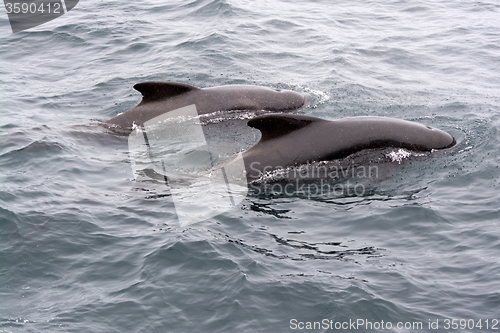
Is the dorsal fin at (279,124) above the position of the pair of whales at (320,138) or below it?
above

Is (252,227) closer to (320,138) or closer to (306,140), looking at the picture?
(306,140)

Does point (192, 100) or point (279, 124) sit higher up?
point (279, 124)

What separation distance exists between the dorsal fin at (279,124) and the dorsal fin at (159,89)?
349 centimetres

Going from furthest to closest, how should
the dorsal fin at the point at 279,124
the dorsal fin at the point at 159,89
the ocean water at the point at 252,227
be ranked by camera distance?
the dorsal fin at the point at 159,89 → the dorsal fin at the point at 279,124 → the ocean water at the point at 252,227

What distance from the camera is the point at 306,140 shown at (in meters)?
11.2

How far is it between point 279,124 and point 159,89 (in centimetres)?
392

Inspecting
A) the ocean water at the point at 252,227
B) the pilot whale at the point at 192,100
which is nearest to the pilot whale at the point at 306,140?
the ocean water at the point at 252,227

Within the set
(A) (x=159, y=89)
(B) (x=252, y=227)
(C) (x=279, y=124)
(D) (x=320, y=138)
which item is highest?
(A) (x=159, y=89)

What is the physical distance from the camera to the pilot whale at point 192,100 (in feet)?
45.3

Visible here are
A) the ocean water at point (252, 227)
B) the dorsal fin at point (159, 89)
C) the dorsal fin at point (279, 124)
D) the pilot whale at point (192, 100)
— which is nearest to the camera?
the ocean water at point (252, 227)

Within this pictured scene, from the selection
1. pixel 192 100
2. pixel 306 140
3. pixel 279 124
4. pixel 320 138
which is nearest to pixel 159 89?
pixel 192 100

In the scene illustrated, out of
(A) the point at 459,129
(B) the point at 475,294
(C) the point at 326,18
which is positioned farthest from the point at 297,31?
(B) the point at 475,294

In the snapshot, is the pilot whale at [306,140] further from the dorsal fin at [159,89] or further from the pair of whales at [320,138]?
the dorsal fin at [159,89]

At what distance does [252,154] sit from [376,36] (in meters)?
14.1
